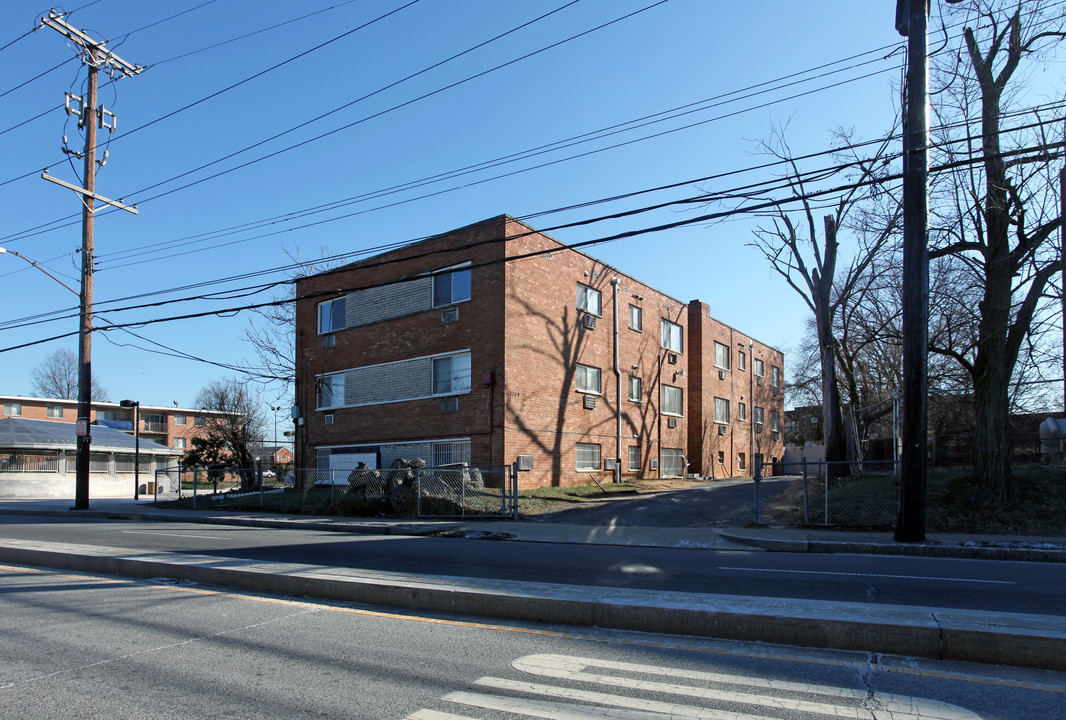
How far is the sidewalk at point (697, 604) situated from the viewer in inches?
218

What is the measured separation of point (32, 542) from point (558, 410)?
15.1 m

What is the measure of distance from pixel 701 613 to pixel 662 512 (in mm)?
12614

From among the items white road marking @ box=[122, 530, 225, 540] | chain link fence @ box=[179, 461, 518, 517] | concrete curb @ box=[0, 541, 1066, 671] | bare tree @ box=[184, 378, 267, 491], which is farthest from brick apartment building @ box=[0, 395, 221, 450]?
concrete curb @ box=[0, 541, 1066, 671]

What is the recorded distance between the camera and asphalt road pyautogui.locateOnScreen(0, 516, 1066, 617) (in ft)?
25.8

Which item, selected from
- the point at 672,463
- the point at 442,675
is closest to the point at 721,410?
the point at 672,463

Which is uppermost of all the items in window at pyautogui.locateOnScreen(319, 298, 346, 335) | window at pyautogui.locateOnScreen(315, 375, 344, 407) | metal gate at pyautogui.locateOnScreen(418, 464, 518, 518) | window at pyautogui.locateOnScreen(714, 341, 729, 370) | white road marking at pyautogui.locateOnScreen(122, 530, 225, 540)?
window at pyautogui.locateOnScreen(319, 298, 346, 335)

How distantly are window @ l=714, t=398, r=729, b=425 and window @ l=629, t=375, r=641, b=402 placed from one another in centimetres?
928

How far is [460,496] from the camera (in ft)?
62.7

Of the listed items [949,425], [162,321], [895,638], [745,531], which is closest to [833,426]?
[745,531]

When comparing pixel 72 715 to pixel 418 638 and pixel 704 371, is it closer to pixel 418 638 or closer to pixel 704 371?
pixel 418 638

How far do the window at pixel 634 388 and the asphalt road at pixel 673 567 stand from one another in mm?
15113

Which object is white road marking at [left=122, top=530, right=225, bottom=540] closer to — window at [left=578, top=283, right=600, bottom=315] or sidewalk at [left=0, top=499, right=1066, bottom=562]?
sidewalk at [left=0, top=499, right=1066, bottom=562]

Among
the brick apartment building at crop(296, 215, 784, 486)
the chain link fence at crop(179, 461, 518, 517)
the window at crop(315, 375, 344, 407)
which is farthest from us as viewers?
the window at crop(315, 375, 344, 407)

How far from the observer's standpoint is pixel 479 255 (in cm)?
2291
